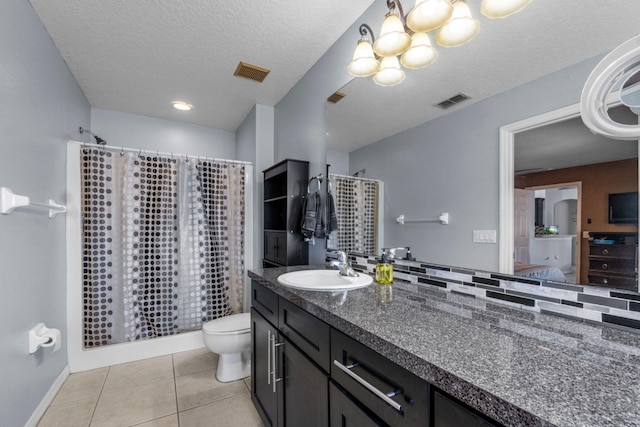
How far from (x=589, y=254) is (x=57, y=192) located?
9.62ft

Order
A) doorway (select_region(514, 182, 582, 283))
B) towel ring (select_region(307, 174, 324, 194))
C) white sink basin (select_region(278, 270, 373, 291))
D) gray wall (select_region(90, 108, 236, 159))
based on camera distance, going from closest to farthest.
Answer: doorway (select_region(514, 182, 582, 283)) < white sink basin (select_region(278, 270, 373, 291)) < towel ring (select_region(307, 174, 324, 194)) < gray wall (select_region(90, 108, 236, 159))

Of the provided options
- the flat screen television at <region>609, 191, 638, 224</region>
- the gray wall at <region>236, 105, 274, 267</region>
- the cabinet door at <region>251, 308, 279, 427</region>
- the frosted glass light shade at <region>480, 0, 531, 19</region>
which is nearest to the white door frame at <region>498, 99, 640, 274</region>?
the flat screen television at <region>609, 191, 638, 224</region>

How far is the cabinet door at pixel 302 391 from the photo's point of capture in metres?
0.93

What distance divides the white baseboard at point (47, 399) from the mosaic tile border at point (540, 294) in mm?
2218

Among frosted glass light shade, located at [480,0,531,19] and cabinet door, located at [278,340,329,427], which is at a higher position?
frosted glass light shade, located at [480,0,531,19]

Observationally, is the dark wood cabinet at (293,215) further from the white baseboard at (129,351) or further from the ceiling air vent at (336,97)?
A: the white baseboard at (129,351)

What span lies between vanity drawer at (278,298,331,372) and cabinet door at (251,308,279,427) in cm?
16

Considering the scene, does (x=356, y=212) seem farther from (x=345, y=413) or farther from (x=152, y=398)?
(x=152, y=398)

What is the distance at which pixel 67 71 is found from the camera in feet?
7.04

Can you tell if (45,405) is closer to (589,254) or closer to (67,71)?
(67,71)

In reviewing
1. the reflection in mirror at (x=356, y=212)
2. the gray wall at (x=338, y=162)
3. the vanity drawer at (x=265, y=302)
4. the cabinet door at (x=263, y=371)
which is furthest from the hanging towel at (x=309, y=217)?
the cabinet door at (x=263, y=371)

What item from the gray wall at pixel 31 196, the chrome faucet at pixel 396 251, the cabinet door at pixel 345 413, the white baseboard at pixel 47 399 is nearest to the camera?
the cabinet door at pixel 345 413

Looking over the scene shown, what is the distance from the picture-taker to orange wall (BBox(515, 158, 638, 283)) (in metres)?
0.76

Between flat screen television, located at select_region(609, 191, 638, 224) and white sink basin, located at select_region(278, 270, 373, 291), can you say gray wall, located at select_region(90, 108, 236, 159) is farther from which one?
flat screen television, located at select_region(609, 191, 638, 224)
